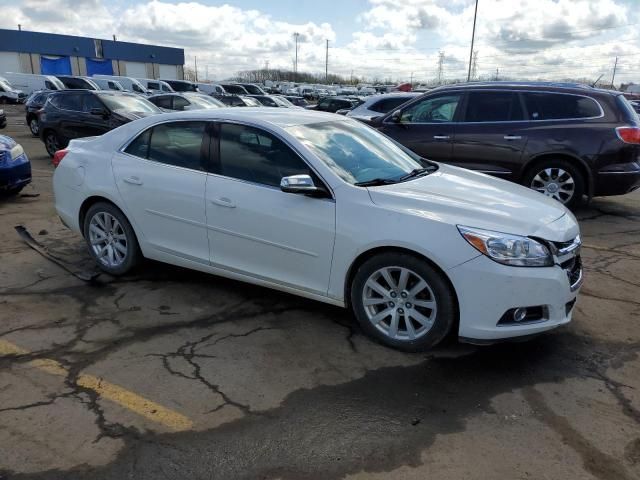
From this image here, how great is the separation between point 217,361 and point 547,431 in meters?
2.05

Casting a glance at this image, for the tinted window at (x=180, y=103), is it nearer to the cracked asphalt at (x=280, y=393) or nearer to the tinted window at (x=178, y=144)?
the tinted window at (x=178, y=144)

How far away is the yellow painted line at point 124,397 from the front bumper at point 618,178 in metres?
6.75

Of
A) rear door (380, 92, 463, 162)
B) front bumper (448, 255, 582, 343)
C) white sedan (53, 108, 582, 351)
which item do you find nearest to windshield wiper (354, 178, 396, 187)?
white sedan (53, 108, 582, 351)

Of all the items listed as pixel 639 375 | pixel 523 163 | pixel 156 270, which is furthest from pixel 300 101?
pixel 639 375

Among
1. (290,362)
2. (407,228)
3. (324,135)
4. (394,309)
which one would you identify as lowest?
(290,362)

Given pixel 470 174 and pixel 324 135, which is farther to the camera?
pixel 470 174

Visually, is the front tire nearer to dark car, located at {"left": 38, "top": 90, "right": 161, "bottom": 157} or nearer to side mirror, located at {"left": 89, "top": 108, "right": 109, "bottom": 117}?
dark car, located at {"left": 38, "top": 90, "right": 161, "bottom": 157}

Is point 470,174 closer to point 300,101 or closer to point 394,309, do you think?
point 394,309

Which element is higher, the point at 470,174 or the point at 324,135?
the point at 324,135

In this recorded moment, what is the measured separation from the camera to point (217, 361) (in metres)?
3.65

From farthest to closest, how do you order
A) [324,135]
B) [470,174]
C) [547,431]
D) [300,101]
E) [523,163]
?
1. [300,101]
2. [523,163]
3. [470,174]
4. [324,135]
5. [547,431]

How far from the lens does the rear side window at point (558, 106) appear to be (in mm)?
7656

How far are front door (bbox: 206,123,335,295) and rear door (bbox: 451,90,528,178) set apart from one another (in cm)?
481

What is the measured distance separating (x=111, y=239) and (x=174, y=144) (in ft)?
3.82
